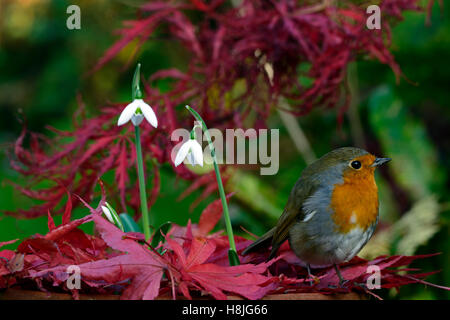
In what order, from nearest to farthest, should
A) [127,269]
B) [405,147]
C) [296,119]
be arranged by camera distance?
[127,269]
[405,147]
[296,119]

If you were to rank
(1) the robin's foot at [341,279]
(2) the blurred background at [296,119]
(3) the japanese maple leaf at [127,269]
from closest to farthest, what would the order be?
(3) the japanese maple leaf at [127,269] < (1) the robin's foot at [341,279] < (2) the blurred background at [296,119]

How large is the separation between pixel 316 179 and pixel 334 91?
359mm

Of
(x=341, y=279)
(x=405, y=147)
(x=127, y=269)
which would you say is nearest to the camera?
(x=127, y=269)

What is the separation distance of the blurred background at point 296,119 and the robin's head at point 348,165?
0.47 m

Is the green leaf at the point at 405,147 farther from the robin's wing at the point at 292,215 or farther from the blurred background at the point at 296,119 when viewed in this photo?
the robin's wing at the point at 292,215

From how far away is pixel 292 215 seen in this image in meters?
0.69

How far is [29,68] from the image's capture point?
2.31m

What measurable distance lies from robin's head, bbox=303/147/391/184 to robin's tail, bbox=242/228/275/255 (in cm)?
9

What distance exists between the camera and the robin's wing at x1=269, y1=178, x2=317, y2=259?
0.68 m

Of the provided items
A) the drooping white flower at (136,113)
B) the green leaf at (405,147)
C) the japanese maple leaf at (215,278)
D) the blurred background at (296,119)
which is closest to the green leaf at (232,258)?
the japanese maple leaf at (215,278)

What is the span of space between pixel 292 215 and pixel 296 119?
1.22 m

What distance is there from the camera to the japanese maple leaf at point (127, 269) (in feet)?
1.64

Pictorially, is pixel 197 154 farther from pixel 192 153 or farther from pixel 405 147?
pixel 405 147

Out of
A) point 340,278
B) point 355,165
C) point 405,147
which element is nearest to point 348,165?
point 355,165
